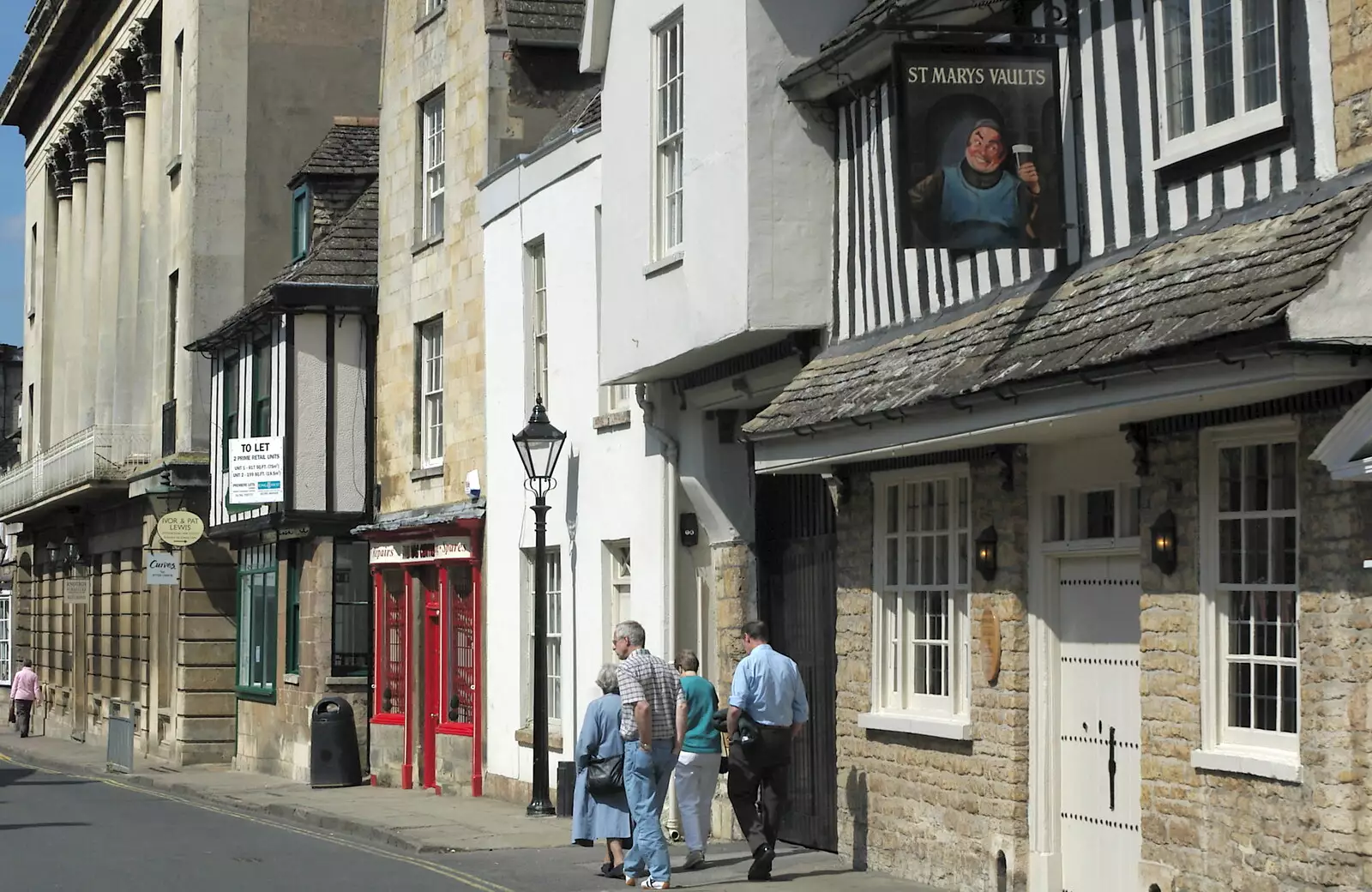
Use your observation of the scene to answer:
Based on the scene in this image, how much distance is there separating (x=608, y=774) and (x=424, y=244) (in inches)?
453

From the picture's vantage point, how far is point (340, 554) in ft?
92.3

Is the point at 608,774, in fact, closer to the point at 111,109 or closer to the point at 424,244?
the point at 424,244

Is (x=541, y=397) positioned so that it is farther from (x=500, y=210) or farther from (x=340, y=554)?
(x=340, y=554)

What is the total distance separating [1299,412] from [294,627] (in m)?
21.2

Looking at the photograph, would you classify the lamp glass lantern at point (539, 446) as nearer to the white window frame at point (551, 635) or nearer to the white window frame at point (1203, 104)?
the white window frame at point (551, 635)

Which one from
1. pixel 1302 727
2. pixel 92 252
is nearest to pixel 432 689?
pixel 1302 727

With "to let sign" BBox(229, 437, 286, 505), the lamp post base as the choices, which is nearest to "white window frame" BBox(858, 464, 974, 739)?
the lamp post base

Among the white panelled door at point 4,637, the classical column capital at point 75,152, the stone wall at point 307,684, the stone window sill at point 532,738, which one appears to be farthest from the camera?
the white panelled door at point 4,637

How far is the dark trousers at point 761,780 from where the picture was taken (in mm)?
14492

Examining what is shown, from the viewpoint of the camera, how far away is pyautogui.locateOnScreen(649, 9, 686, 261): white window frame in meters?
16.8

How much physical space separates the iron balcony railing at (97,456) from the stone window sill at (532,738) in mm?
18630

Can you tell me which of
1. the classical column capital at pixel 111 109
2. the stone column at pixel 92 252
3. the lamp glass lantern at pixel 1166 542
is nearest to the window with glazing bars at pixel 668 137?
the lamp glass lantern at pixel 1166 542

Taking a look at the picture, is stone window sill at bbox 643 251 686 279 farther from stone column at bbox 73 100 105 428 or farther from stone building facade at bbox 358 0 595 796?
stone column at bbox 73 100 105 428

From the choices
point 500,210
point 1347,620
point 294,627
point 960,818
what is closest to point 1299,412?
point 1347,620
